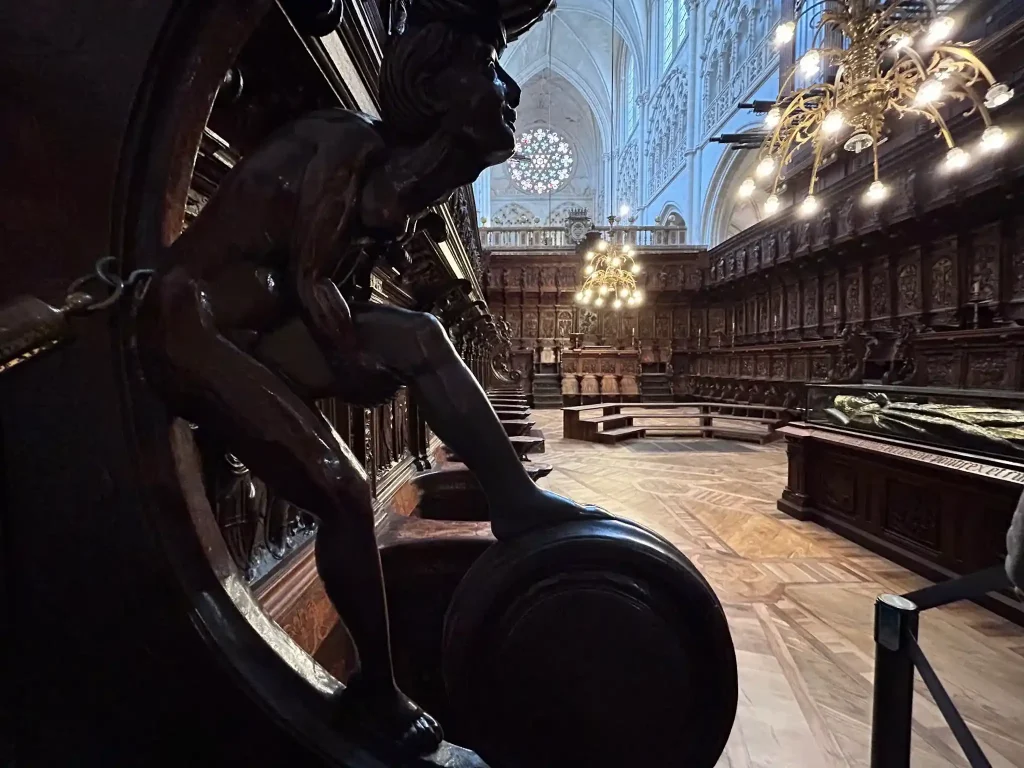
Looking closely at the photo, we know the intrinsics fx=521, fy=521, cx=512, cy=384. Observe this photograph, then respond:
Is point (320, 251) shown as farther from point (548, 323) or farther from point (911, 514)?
point (548, 323)

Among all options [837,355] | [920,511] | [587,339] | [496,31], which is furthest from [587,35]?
[496,31]

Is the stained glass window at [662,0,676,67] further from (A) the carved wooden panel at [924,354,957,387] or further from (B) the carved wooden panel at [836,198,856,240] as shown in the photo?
(A) the carved wooden panel at [924,354,957,387]

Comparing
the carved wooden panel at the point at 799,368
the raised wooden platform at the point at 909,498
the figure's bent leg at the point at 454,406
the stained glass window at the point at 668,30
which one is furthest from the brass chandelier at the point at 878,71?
the stained glass window at the point at 668,30

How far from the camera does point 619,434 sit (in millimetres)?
9070

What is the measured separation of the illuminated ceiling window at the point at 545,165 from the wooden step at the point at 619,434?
87.8 ft

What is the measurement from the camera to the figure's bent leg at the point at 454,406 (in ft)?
2.02

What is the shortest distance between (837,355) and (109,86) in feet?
37.2

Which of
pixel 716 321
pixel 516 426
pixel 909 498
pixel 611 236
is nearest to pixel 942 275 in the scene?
pixel 909 498

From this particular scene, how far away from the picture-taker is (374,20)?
1.49m

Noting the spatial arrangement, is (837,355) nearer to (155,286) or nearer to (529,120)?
(155,286)

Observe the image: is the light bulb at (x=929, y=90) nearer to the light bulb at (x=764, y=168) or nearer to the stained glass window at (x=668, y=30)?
the light bulb at (x=764, y=168)

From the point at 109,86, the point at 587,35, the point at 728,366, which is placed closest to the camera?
the point at 109,86

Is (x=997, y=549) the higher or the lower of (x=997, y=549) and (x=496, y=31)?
the lower

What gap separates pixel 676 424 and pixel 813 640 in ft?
28.7
